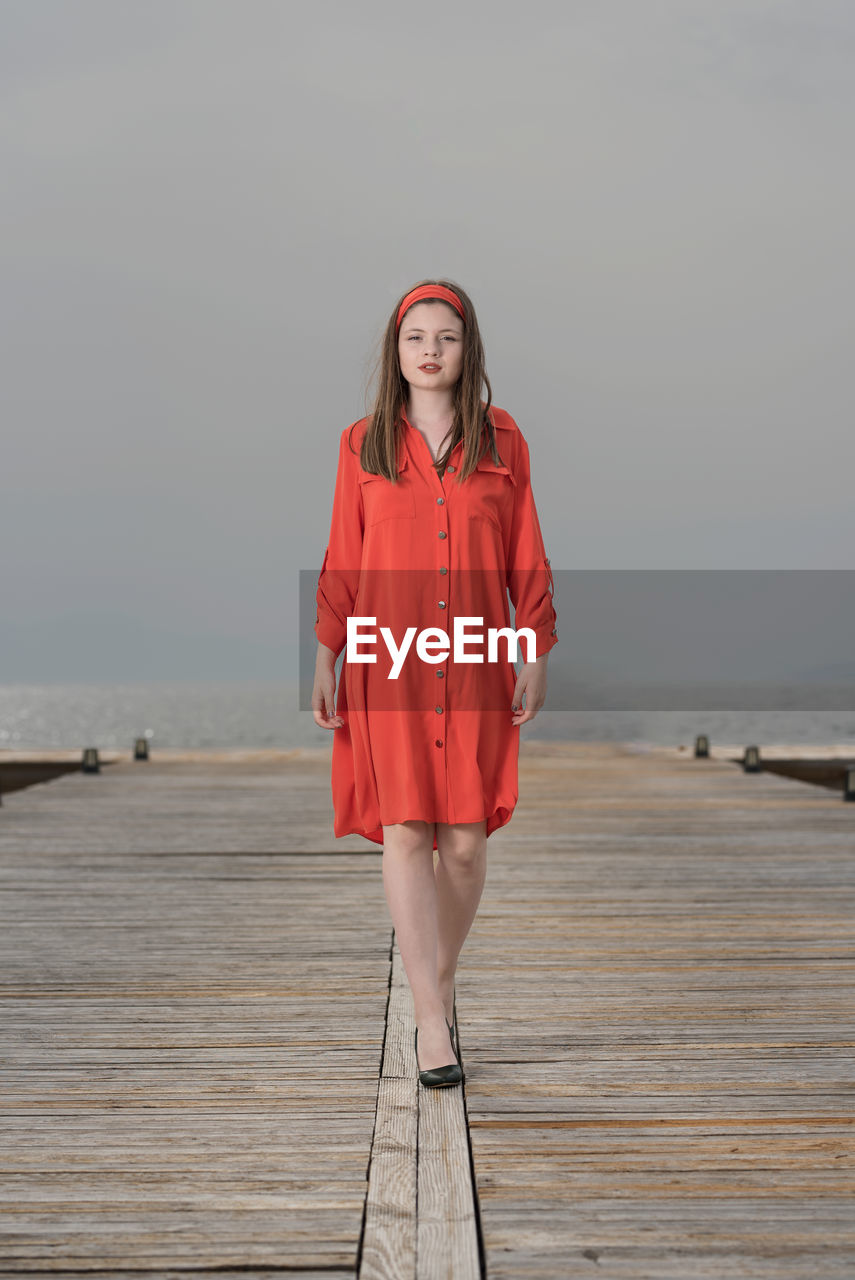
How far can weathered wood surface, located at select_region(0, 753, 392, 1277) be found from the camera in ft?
5.36

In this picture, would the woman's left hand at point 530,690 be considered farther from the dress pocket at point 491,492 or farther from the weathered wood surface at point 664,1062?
the weathered wood surface at point 664,1062

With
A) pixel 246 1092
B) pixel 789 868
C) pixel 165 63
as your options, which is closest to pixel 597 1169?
pixel 246 1092

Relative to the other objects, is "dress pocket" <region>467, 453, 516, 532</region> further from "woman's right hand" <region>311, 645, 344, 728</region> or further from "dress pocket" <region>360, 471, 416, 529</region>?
"woman's right hand" <region>311, 645, 344, 728</region>

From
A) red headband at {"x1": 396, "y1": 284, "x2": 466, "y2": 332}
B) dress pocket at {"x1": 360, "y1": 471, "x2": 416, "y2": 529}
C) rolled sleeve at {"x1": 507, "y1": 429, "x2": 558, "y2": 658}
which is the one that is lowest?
rolled sleeve at {"x1": 507, "y1": 429, "x2": 558, "y2": 658}

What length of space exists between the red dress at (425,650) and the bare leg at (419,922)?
0.18 feet

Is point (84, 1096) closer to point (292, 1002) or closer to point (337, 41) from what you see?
point (292, 1002)

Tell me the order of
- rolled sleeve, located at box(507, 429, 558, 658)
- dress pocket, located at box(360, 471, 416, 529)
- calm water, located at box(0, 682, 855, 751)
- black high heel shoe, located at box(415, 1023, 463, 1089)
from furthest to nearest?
1. calm water, located at box(0, 682, 855, 751)
2. rolled sleeve, located at box(507, 429, 558, 658)
3. dress pocket, located at box(360, 471, 416, 529)
4. black high heel shoe, located at box(415, 1023, 463, 1089)

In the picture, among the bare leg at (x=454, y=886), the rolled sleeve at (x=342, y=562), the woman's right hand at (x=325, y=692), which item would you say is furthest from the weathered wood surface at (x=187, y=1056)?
the rolled sleeve at (x=342, y=562)

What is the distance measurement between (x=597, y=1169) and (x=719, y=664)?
210 feet

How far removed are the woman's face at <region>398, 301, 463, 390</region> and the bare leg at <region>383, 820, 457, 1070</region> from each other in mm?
936

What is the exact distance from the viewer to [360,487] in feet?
7.75

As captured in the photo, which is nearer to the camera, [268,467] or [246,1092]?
[246,1092]

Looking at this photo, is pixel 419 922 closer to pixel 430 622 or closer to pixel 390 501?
pixel 430 622

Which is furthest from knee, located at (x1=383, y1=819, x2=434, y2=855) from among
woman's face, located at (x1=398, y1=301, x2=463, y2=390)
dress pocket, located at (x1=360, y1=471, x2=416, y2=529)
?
woman's face, located at (x1=398, y1=301, x2=463, y2=390)
